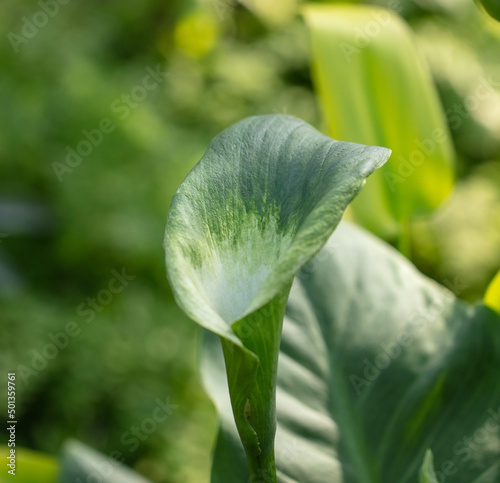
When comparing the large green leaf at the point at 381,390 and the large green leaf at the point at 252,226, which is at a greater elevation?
the large green leaf at the point at 252,226

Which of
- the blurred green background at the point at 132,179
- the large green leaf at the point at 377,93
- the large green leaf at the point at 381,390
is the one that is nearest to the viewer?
the large green leaf at the point at 381,390

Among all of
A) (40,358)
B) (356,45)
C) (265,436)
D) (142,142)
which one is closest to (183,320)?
(40,358)

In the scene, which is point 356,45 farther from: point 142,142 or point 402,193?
point 142,142

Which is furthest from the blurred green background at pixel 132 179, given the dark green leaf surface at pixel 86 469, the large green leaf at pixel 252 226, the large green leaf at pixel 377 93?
the large green leaf at pixel 252 226

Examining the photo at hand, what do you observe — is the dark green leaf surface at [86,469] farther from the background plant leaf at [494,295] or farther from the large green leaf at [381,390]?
the background plant leaf at [494,295]

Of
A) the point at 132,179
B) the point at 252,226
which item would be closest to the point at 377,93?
the point at 252,226

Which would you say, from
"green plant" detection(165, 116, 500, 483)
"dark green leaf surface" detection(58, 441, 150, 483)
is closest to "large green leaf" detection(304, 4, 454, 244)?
"green plant" detection(165, 116, 500, 483)

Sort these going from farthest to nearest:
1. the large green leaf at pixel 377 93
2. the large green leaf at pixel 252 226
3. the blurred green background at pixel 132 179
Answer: the blurred green background at pixel 132 179
the large green leaf at pixel 377 93
the large green leaf at pixel 252 226
